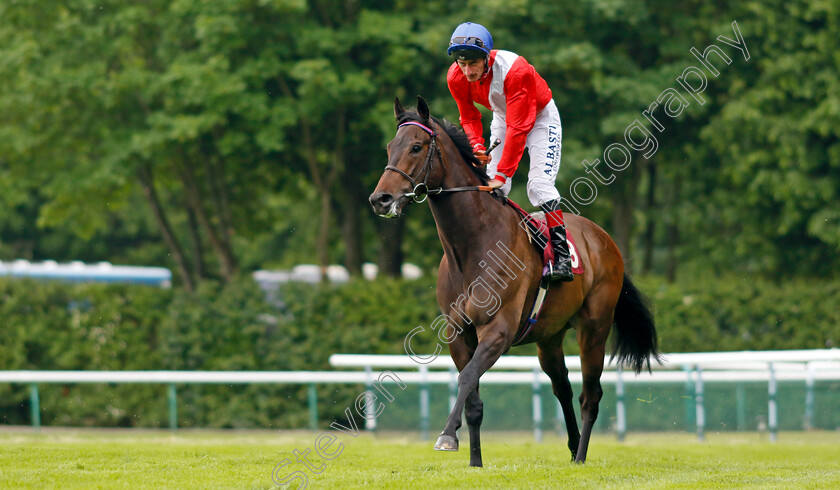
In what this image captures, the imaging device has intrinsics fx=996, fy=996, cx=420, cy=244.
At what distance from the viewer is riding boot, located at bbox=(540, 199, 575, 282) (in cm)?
707

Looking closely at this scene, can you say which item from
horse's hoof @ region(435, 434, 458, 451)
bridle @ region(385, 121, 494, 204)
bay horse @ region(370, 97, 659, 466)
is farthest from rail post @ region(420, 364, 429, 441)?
horse's hoof @ region(435, 434, 458, 451)

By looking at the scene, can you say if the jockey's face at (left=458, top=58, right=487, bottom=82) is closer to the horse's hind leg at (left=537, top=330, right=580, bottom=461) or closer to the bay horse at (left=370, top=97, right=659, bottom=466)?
the bay horse at (left=370, top=97, right=659, bottom=466)

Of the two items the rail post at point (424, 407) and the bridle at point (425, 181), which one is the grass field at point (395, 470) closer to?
the bridle at point (425, 181)

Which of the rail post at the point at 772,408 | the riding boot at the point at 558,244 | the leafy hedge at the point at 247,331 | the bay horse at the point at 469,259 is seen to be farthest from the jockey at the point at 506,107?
the leafy hedge at the point at 247,331

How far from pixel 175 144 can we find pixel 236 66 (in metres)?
1.94

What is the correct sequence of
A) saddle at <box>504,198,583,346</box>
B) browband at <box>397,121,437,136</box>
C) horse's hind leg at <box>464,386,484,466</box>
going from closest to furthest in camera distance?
horse's hind leg at <box>464,386,484,466</box> < browband at <box>397,121,437,136</box> < saddle at <box>504,198,583,346</box>

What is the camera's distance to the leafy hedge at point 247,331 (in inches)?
622

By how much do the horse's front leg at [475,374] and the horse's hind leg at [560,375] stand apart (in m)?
1.35

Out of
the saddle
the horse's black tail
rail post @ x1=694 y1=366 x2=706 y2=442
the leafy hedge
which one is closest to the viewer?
the saddle

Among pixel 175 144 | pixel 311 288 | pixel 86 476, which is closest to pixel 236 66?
pixel 175 144

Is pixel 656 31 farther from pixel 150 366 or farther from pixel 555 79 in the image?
pixel 150 366

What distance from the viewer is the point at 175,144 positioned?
1808cm

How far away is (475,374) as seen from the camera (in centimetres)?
625

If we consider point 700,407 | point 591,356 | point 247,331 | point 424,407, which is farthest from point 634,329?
point 247,331
